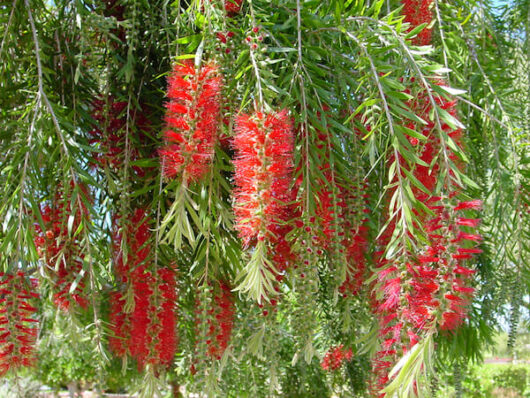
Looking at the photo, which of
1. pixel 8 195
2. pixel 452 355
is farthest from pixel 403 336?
pixel 452 355

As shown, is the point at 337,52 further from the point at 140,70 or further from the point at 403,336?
the point at 403,336

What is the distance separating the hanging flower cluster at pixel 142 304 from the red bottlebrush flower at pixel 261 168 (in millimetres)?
378

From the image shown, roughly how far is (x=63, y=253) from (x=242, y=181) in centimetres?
49

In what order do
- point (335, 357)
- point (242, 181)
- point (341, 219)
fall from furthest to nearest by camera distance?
point (335, 357) < point (341, 219) < point (242, 181)

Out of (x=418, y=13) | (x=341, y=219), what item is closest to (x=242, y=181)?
(x=341, y=219)

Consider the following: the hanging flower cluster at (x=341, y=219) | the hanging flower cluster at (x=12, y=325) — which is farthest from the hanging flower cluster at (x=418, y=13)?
the hanging flower cluster at (x=12, y=325)

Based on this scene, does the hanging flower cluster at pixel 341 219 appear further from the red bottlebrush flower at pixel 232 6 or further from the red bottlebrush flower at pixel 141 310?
the red bottlebrush flower at pixel 141 310

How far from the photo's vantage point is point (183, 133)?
1043mm

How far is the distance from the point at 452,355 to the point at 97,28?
207cm

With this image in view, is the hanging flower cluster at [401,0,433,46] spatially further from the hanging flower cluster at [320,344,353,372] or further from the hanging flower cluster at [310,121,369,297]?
the hanging flower cluster at [320,344,353,372]

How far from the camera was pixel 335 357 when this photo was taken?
7.79ft

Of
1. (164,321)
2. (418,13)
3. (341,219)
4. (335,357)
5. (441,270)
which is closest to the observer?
(441,270)

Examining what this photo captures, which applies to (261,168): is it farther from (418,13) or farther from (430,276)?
(418,13)

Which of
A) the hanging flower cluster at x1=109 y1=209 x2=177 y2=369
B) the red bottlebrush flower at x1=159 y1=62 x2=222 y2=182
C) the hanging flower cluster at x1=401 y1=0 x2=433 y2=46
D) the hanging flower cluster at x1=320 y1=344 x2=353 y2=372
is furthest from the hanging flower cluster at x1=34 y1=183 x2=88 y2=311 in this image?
the hanging flower cluster at x1=320 y1=344 x2=353 y2=372
